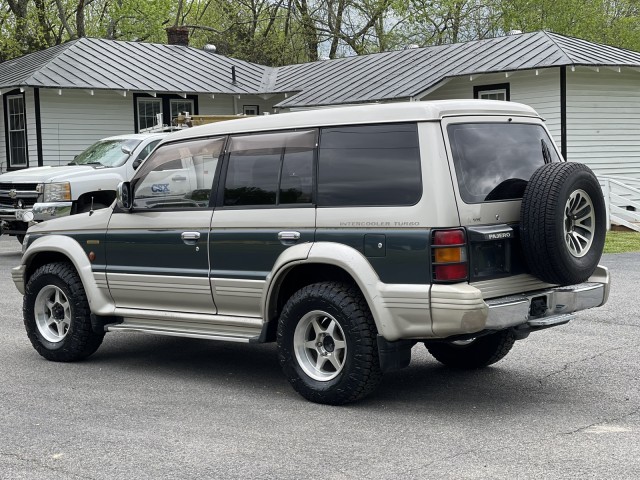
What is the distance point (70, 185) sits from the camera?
53.3 ft

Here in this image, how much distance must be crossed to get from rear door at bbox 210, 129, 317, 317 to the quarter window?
17cm

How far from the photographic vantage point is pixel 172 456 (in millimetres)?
5340

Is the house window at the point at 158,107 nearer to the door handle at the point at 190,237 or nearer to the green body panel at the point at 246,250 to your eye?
the door handle at the point at 190,237

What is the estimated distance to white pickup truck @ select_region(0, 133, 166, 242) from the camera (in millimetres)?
16125

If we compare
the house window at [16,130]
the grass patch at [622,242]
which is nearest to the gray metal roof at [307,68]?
the house window at [16,130]

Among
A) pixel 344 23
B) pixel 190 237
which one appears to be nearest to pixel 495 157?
pixel 190 237

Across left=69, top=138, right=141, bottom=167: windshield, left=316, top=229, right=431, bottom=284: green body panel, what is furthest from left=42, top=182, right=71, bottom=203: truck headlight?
left=316, top=229, right=431, bottom=284: green body panel

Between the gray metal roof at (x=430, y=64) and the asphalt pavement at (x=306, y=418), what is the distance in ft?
48.2

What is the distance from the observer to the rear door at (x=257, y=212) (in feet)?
21.8

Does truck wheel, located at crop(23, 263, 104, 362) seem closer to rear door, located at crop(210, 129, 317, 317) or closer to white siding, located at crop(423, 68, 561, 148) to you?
rear door, located at crop(210, 129, 317, 317)

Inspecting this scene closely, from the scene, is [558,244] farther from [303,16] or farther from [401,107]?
[303,16]

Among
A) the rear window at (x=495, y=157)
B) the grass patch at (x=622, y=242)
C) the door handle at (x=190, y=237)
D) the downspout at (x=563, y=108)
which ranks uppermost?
the downspout at (x=563, y=108)

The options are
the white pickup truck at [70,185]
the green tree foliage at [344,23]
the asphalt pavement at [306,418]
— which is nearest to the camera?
the asphalt pavement at [306,418]

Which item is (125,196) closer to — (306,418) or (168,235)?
(168,235)
